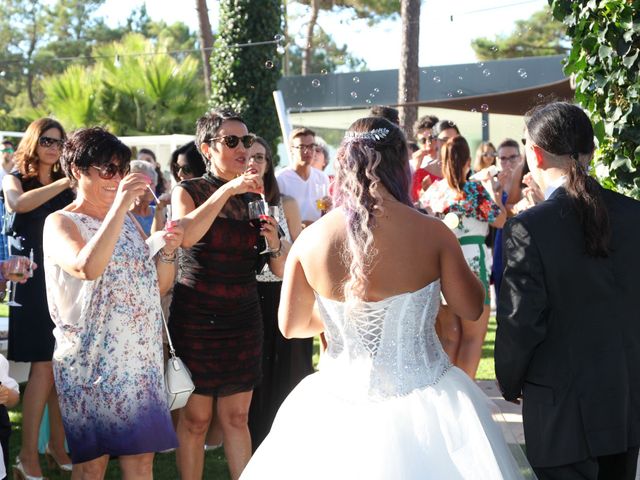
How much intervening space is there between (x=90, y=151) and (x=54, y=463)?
8.44 feet

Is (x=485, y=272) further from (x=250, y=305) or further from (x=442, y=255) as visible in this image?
(x=442, y=255)

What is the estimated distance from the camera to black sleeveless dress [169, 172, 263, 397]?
4500 millimetres

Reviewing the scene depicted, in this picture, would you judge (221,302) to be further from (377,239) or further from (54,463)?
(54,463)

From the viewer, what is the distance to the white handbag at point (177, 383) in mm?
4109

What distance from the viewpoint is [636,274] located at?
123 inches

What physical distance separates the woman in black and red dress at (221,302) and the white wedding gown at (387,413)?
1.24 m

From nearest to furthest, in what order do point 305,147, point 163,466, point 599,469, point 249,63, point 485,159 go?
point 599,469, point 163,466, point 305,147, point 485,159, point 249,63

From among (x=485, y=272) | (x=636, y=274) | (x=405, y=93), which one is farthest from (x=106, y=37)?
(x=636, y=274)

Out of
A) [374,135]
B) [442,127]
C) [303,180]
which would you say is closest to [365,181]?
[374,135]

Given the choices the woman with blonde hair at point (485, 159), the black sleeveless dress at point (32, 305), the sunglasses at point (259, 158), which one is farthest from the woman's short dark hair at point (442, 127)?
the black sleeveless dress at point (32, 305)

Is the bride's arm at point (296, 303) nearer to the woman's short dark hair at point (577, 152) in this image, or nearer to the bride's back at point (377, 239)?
the bride's back at point (377, 239)

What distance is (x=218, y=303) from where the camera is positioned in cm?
452

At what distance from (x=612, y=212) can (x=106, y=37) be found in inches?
2408

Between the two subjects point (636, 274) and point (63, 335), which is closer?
point (636, 274)
